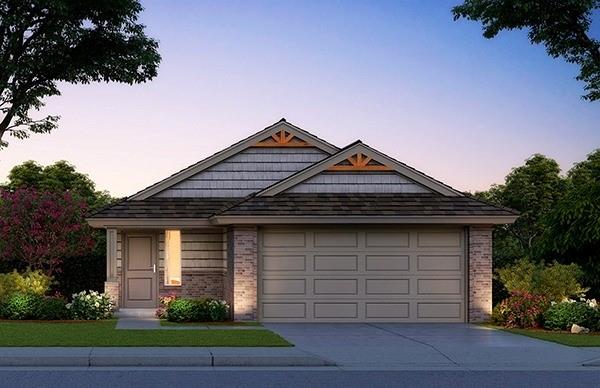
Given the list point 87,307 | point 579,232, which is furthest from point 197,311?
point 579,232

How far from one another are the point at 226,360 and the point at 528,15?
19.3m

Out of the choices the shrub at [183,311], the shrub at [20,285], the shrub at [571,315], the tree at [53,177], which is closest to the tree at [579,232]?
the shrub at [571,315]

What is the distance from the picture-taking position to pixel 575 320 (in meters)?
23.2

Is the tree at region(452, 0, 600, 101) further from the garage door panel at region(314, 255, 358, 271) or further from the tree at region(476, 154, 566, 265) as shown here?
the tree at region(476, 154, 566, 265)

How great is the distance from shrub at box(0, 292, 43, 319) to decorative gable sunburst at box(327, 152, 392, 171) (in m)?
8.61

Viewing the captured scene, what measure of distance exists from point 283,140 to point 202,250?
4.32 meters

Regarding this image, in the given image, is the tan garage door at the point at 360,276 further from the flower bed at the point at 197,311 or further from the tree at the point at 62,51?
the tree at the point at 62,51

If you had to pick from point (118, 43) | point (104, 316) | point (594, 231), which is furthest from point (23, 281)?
point (594, 231)

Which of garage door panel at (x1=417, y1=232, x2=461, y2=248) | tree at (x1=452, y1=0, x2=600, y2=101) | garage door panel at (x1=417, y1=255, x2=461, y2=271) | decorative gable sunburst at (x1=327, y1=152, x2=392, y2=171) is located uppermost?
tree at (x1=452, y1=0, x2=600, y2=101)

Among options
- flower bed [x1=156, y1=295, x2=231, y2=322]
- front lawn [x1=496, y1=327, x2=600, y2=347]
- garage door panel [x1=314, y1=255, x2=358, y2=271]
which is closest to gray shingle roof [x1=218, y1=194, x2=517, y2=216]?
garage door panel [x1=314, y1=255, x2=358, y2=271]

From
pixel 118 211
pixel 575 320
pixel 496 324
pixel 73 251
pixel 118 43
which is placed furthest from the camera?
pixel 73 251

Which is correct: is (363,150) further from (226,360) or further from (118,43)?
(226,360)

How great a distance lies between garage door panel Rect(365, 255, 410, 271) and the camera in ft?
86.4

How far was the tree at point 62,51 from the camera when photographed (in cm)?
2820
